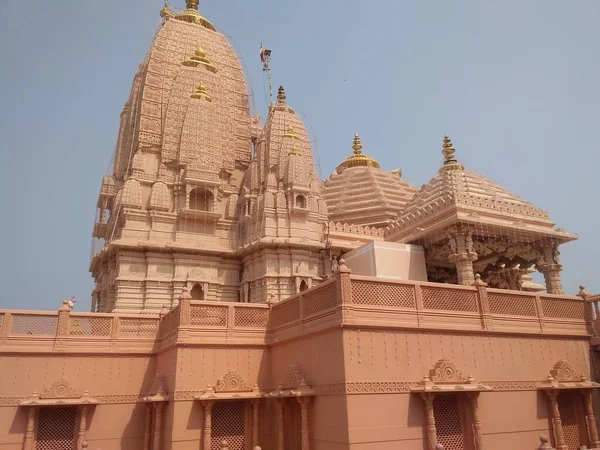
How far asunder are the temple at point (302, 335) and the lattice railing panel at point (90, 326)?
0.06m

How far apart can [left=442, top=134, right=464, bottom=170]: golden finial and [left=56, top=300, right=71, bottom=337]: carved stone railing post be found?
1773 centimetres

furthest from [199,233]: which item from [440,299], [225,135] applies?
[440,299]

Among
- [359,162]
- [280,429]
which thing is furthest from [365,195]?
[280,429]

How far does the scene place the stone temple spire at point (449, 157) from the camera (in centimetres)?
2417

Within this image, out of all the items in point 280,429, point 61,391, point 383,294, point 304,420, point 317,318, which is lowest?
point 280,429

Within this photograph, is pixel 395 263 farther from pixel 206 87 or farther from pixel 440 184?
pixel 206 87

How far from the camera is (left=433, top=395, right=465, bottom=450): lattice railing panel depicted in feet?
37.3

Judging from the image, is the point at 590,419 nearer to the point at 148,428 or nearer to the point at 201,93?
the point at 148,428

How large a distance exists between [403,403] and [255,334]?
5.19 metres

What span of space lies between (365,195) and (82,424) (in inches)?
941

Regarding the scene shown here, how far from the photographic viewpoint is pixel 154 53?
30.8 m

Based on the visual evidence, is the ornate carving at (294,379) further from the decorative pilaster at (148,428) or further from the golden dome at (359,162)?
the golden dome at (359,162)

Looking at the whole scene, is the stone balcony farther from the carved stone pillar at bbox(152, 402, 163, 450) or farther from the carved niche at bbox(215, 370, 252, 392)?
the carved stone pillar at bbox(152, 402, 163, 450)

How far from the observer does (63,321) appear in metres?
15.3
